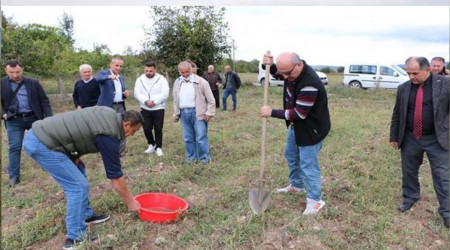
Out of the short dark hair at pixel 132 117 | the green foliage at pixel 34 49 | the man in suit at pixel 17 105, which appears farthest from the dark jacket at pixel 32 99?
the green foliage at pixel 34 49

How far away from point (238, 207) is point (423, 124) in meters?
1.96

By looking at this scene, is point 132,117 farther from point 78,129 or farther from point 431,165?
point 431,165

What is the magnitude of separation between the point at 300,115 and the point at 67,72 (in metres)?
11.1

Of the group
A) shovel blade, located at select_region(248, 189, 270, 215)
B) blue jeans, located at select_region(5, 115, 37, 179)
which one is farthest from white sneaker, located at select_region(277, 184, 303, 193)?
blue jeans, located at select_region(5, 115, 37, 179)

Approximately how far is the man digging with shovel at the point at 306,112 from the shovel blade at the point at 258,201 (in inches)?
15.9

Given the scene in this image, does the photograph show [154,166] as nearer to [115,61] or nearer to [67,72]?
[115,61]

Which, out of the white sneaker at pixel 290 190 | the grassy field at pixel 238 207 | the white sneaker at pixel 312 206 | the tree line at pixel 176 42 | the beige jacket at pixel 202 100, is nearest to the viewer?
the grassy field at pixel 238 207

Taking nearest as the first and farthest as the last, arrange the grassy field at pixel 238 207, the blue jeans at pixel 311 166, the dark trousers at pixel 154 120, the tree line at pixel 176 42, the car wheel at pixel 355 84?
the grassy field at pixel 238 207 < the blue jeans at pixel 311 166 < the dark trousers at pixel 154 120 < the tree line at pixel 176 42 < the car wheel at pixel 355 84

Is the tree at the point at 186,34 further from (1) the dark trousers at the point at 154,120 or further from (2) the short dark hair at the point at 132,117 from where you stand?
(2) the short dark hair at the point at 132,117

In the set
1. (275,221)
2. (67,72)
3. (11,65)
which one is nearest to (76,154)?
(275,221)

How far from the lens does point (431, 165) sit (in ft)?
12.1

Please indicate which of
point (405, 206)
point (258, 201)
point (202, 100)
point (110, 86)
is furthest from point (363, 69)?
point (258, 201)

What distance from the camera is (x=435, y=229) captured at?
141 inches

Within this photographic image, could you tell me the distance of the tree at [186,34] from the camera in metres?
15.6
